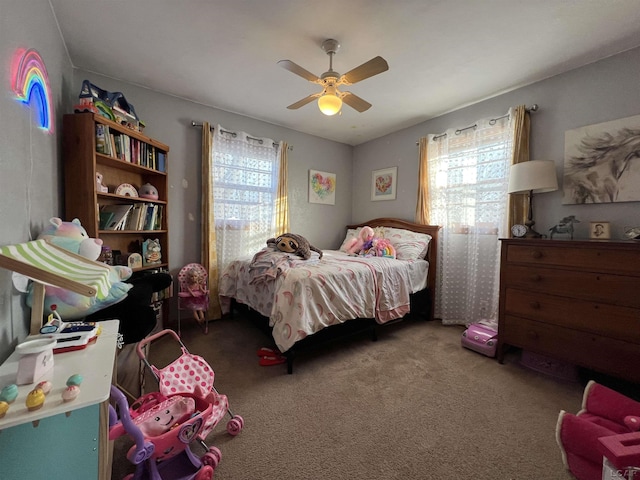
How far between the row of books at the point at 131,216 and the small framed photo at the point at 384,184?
9.59 feet

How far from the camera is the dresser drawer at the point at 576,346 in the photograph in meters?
1.59

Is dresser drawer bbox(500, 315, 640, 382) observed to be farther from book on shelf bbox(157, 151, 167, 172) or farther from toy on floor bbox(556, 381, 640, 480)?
book on shelf bbox(157, 151, 167, 172)

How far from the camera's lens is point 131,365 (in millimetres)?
1466

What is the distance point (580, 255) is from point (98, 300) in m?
2.97

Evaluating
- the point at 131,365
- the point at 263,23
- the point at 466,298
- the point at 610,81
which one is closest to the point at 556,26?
the point at 610,81

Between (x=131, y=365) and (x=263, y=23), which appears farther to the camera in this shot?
(x=263, y=23)

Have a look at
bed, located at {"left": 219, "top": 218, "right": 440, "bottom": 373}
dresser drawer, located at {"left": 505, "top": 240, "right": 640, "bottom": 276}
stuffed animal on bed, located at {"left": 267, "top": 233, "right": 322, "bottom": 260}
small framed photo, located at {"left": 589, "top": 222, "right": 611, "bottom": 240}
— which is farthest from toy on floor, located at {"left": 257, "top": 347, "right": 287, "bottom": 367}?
small framed photo, located at {"left": 589, "top": 222, "right": 611, "bottom": 240}

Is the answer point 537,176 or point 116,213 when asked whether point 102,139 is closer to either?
point 116,213

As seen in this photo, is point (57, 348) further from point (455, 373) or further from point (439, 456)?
point (455, 373)

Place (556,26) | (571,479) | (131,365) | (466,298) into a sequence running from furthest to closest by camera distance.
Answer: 1. (466,298)
2. (556,26)
3. (131,365)
4. (571,479)

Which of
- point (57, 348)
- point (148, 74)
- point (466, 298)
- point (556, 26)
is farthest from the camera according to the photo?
point (466, 298)

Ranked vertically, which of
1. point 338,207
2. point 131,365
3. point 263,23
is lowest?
point 131,365

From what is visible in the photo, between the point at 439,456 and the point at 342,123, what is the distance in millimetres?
3482

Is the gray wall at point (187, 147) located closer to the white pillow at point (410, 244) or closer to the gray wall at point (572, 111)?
the white pillow at point (410, 244)
